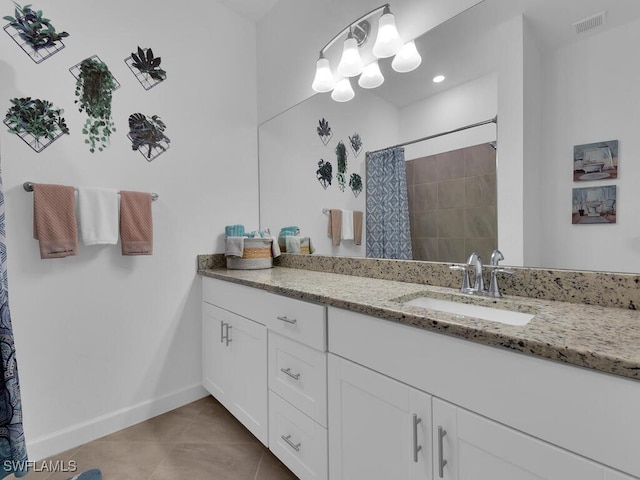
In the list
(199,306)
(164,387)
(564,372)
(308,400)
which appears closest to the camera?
(564,372)

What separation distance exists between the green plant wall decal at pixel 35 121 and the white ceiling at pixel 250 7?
1282 mm

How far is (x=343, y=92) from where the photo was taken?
70.0 inches

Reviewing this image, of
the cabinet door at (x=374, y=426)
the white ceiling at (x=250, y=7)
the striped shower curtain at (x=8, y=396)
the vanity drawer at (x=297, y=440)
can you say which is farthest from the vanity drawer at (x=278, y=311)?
the white ceiling at (x=250, y=7)

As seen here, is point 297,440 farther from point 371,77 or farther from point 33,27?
point 33,27

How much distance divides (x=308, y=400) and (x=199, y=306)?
1138 mm

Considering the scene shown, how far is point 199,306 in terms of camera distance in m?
2.04

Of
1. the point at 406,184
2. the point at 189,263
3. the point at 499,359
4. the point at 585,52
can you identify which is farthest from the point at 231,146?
the point at 499,359

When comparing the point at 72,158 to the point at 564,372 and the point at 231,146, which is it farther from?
the point at 564,372

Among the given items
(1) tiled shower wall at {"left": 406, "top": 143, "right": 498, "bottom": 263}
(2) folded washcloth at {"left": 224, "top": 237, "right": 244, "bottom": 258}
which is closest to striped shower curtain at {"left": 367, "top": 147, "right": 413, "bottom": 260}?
(1) tiled shower wall at {"left": 406, "top": 143, "right": 498, "bottom": 263}

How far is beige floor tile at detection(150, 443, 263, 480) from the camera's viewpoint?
1392mm

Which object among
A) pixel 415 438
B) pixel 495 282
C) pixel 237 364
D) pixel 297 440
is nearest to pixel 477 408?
pixel 415 438

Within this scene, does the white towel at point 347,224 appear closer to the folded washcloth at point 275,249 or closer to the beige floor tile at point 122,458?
the folded washcloth at point 275,249

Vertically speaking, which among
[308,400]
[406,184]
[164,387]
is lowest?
[164,387]

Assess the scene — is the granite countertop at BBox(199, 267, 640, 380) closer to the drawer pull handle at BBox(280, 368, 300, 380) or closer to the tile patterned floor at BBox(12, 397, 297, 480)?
the drawer pull handle at BBox(280, 368, 300, 380)
